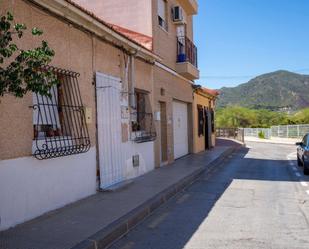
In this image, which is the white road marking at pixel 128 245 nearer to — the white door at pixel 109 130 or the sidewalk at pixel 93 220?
the sidewalk at pixel 93 220

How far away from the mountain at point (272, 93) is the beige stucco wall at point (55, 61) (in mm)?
126661

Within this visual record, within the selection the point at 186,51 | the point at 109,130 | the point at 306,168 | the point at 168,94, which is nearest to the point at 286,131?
the point at 186,51

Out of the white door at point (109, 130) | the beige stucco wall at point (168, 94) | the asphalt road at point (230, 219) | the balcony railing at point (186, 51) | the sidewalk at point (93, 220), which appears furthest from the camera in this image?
the balcony railing at point (186, 51)

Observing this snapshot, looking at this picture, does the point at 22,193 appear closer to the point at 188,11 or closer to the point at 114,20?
the point at 114,20

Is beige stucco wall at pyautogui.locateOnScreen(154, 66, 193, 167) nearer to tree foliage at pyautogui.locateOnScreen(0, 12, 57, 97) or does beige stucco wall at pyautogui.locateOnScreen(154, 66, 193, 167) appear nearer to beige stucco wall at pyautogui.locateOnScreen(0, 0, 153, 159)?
beige stucco wall at pyautogui.locateOnScreen(0, 0, 153, 159)

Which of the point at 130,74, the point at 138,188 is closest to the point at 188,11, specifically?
the point at 130,74

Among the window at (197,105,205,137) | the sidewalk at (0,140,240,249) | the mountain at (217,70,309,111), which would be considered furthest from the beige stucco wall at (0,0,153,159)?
the mountain at (217,70,309,111)

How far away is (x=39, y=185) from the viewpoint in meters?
6.54

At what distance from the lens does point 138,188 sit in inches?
369

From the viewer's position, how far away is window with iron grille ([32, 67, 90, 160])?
6.88 metres

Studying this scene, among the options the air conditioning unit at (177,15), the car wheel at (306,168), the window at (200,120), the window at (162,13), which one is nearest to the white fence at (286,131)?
the window at (200,120)

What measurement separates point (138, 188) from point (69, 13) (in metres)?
4.18

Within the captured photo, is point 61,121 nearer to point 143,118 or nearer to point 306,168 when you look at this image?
point 143,118

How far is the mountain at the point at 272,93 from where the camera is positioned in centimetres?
13543
